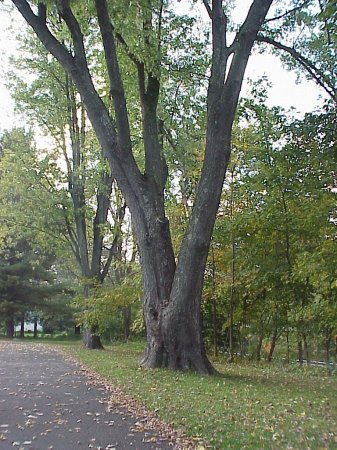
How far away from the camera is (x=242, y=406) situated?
6.61 m

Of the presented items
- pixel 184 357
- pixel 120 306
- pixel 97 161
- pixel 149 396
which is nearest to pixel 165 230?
pixel 184 357

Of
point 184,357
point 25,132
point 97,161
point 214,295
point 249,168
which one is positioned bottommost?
point 184,357

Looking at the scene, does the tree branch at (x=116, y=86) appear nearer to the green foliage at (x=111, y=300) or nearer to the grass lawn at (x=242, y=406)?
the grass lawn at (x=242, y=406)

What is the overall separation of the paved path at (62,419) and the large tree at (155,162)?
7.05ft

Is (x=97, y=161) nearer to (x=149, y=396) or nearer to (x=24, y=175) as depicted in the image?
(x=24, y=175)

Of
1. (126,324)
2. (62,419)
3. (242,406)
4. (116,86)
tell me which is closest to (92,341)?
(126,324)

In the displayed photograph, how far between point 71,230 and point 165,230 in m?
13.0

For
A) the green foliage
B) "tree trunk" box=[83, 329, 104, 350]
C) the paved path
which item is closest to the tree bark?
the paved path

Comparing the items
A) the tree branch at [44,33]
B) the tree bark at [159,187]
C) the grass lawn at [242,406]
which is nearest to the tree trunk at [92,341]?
the grass lawn at [242,406]

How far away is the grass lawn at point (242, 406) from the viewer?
489cm

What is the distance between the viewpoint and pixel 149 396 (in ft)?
24.2

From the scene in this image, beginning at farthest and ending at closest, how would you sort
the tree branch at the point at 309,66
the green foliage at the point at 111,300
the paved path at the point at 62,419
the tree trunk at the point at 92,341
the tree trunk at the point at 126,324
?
1. the tree trunk at the point at 126,324
2. the tree trunk at the point at 92,341
3. the green foliage at the point at 111,300
4. the tree branch at the point at 309,66
5. the paved path at the point at 62,419

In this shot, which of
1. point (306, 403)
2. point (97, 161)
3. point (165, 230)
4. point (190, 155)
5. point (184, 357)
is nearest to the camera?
point (306, 403)

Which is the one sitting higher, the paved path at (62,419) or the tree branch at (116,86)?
the tree branch at (116,86)
